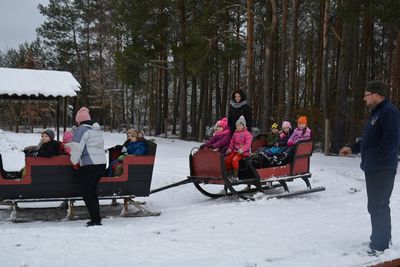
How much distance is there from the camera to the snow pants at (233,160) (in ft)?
27.0

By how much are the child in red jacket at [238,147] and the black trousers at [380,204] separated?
3451 millimetres

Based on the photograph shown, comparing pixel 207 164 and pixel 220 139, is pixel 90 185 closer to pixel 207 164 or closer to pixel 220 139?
pixel 207 164

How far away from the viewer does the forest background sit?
18.3 metres

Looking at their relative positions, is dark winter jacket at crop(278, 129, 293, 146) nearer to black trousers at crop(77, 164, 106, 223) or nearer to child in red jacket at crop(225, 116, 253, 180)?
child in red jacket at crop(225, 116, 253, 180)

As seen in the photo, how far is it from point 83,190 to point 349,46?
13221 millimetres

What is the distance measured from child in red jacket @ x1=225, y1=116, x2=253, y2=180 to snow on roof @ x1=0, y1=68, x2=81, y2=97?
733 cm

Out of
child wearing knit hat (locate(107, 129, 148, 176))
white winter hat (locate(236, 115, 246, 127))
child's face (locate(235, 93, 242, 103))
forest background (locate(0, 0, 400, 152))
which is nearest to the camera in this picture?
child wearing knit hat (locate(107, 129, 148, 176))

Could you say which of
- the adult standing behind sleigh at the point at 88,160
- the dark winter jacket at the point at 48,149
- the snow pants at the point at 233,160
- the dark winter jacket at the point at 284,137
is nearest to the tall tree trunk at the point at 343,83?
the dark winter jacket at the point at 284,137

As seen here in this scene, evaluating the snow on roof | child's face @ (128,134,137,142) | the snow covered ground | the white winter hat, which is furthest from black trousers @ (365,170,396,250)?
the snow on roof

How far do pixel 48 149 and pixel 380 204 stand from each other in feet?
15.0

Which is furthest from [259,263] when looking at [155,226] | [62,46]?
[62,46]

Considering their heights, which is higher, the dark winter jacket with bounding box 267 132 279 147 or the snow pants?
the dark winter jacket with bounding box 267 132 279 147

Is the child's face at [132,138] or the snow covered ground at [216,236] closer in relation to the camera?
the snow covered ground at [216,236]

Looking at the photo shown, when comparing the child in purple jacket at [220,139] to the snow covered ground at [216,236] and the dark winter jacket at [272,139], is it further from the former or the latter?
the dark winter jacket at [272,139]
